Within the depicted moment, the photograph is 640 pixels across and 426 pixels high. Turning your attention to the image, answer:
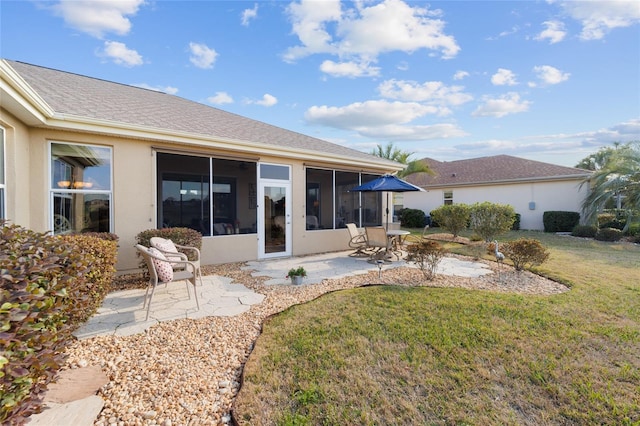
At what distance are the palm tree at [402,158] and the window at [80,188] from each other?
1517 centimetres

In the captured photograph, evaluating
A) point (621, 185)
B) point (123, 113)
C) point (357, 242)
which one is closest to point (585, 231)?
point (621, 185)

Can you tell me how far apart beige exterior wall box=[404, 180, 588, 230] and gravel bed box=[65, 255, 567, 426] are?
1446cm

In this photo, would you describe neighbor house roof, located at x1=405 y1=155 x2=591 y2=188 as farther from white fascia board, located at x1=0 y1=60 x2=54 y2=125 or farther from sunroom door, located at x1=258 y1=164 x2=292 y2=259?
white fascia board, located at x1=0 y1=60 x2=54 y2=125

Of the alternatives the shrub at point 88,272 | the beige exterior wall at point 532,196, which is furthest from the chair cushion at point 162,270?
the beige exterior wall at point 532,196

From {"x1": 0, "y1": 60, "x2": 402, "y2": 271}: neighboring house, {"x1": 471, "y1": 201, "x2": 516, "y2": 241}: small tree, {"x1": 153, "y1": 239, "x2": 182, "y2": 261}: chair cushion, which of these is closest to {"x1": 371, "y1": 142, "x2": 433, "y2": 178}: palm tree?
{"x1": 471, "y1": 201, "x2": 516, "y2": 241}: small tree

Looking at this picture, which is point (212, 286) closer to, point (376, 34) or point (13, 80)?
point (13, 80)

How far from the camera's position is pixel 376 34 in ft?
32.1

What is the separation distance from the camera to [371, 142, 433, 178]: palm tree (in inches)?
733

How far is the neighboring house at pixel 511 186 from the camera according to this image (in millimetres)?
17094

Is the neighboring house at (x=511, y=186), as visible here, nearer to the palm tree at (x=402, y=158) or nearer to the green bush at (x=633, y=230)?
the palm tree at (x=402, y=158)

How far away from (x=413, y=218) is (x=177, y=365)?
1985 centimetres

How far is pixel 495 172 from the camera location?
2066 cm

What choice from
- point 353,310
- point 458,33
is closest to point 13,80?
point 353,310

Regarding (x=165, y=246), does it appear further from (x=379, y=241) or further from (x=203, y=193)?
(x=379, y=241)
